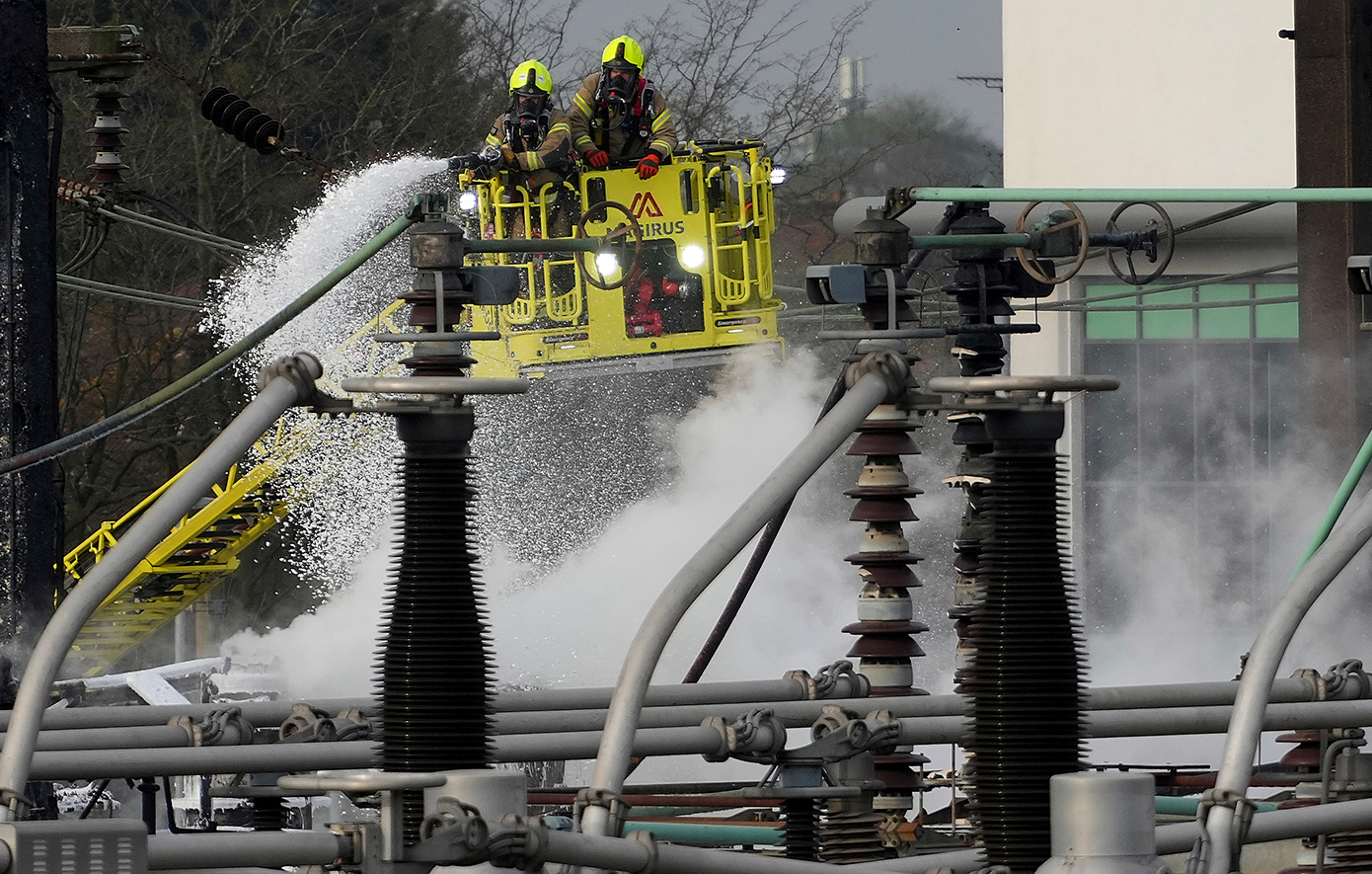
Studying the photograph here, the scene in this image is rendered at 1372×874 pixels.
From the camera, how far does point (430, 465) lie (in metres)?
5.14

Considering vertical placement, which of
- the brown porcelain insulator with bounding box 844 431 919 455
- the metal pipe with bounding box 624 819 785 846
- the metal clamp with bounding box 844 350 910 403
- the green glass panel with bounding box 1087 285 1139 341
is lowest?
the metal pipe with bounding box 624 819 785 846

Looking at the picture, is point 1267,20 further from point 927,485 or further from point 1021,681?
point 1021,681

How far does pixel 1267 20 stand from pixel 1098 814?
79.6 ft

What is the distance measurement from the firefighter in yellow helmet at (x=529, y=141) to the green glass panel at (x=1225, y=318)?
11214 mm

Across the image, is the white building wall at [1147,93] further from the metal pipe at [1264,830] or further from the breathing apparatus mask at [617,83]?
the metal pipe at [1264,830]

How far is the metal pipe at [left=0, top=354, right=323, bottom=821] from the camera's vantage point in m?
4.63

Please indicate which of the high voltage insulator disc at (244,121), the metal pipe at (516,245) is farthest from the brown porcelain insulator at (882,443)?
the high voltage insulator disc at (244,121)

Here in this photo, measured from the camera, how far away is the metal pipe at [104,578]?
182 inches

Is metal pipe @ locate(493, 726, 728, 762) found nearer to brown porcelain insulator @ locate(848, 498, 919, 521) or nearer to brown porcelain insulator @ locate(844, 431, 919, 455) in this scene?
brown porcelain insulator @ locate(844, 431, 919, 455)

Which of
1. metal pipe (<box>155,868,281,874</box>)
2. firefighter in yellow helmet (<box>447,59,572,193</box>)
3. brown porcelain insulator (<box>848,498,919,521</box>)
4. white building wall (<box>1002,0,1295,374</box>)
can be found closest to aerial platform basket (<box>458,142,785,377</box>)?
firefighter in yellow helmet (<box>447,59,572,193</box>)

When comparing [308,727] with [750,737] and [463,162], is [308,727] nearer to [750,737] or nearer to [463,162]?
[750,737]

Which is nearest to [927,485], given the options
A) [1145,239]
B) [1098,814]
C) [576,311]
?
[576,311]

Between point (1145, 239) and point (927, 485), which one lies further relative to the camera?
point (927, 485)

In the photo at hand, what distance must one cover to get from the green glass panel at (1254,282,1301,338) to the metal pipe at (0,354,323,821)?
21.8 metres
